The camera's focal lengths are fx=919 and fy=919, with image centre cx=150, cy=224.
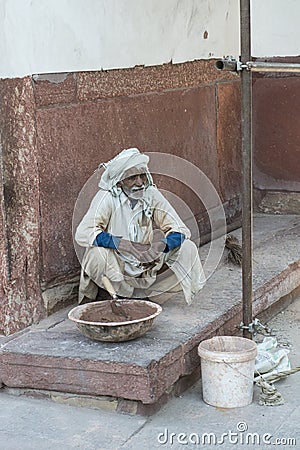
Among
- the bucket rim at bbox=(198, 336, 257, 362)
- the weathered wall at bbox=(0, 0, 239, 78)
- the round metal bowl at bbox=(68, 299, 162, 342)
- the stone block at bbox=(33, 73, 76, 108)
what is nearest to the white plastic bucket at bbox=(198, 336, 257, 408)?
the bucket rim at bbox=(198, 336, 257, 362)

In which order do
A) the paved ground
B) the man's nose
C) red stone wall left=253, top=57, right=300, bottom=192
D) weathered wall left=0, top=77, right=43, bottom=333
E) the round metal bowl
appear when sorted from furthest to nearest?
red stone wall left=253, top=57, right=300, bottom=192 < the man's nose < weathered wall left=0, top=77, right=43, bottom=333 < the round metal bowl < the paved ground

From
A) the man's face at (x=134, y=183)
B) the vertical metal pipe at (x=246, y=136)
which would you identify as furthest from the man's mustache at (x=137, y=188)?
the vertical metal pipe at (x=246, y=136)

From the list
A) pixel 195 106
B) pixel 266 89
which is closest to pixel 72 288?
pixel 195 106

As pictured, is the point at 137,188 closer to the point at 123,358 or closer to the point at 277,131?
the point at 123,358

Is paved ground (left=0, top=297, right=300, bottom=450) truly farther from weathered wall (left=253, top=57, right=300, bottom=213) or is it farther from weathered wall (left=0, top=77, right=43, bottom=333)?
weathered wall (left=253, top=57, right=300, bottom=213)

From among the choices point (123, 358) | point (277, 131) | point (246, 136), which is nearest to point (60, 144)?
point (246, 136)

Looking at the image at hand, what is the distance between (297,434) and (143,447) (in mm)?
694

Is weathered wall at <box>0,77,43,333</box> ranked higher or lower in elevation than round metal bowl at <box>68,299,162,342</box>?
higher

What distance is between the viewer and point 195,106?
6.59 metres

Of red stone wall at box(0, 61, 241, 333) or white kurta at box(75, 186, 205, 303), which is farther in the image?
white kurta at box(75, 186, 205, 303)

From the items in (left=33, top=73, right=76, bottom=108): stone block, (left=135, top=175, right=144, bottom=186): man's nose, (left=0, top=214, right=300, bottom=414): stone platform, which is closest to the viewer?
(left=0, top=214, right=300, bottom=414): stone platform

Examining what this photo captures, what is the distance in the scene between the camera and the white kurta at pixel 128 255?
4902mm

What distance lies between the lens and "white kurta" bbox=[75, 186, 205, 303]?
16.1 ft

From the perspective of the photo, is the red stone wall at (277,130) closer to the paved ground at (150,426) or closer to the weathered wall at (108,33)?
the weathered wall at (108,33)
